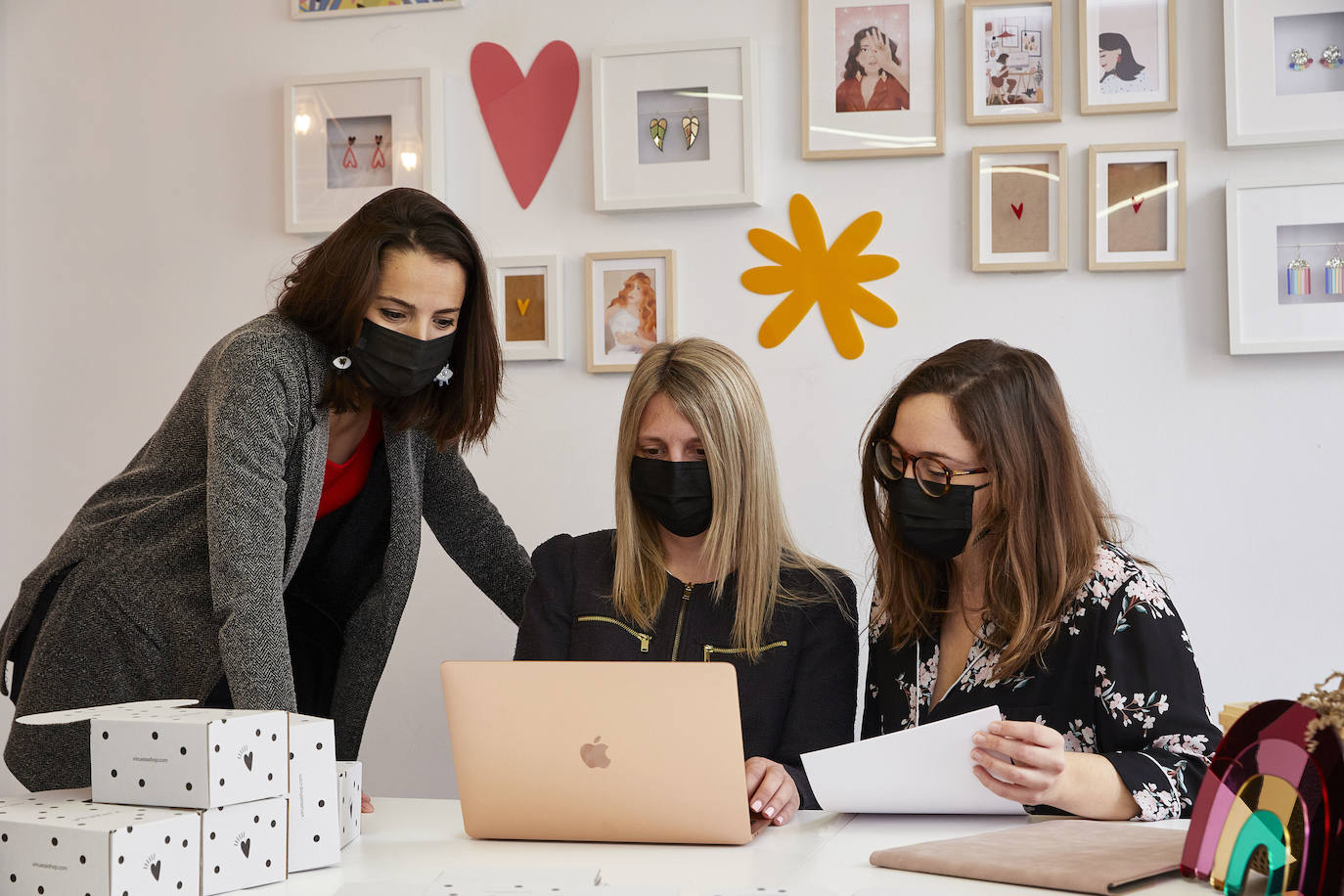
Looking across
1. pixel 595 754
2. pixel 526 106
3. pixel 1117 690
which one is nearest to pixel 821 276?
pixel 526 106

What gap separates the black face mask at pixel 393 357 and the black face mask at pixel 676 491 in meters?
0.34

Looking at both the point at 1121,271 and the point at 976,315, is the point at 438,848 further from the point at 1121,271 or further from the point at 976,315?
the point at 1121,271

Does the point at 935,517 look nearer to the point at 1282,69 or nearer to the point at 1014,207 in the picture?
the point at 1014,207

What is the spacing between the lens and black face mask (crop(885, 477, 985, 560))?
164 cm

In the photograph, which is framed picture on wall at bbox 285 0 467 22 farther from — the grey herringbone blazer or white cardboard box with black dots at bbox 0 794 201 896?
white cardboard box with black dots at bbox 0 794 201 896

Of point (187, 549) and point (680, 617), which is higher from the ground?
point (187, 549)

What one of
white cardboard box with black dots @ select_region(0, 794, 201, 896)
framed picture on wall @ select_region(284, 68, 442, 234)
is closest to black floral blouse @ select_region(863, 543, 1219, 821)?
white cardboard box with black dots @ select_region(0, 794, 201, 896)

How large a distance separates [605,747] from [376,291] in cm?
81

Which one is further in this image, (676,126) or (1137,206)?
(676,126)

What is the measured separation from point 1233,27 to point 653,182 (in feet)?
3.68

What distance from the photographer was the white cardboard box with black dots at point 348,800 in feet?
4.40

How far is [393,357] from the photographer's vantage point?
1.75 metres

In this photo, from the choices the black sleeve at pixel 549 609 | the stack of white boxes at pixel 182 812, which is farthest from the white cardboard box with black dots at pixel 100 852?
the black sleeve at pixel 549 609

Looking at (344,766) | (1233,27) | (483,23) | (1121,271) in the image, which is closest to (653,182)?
(483,23)
